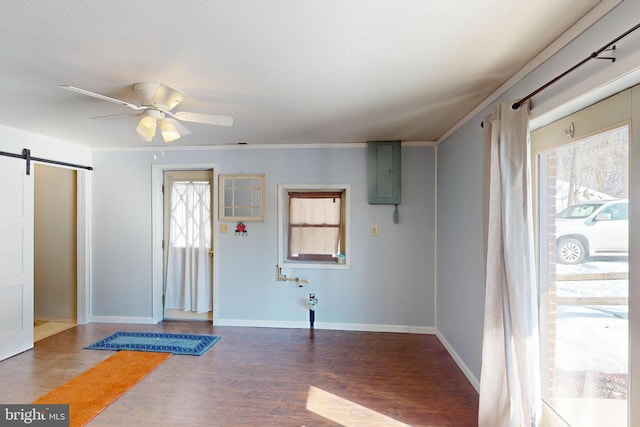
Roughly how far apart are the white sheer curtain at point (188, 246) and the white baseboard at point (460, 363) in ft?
9.73

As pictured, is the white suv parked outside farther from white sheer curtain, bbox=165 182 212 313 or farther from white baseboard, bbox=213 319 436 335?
white sheer curtain, bbox=165 182 212 313

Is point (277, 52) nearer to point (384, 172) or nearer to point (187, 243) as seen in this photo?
point (384, 172)

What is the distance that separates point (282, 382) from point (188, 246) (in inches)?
89.5

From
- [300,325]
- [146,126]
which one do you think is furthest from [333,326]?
[146,126]

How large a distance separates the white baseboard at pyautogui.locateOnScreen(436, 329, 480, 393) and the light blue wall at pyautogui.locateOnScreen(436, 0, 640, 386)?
3 cm

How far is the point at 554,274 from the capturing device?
176 centimetres

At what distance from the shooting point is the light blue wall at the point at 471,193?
4.15 ft

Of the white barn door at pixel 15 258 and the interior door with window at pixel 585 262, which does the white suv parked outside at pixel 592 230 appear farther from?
the white barn door at pixel 15 258

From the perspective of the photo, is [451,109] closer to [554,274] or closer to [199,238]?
[554,274]

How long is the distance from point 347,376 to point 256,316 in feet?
5.25

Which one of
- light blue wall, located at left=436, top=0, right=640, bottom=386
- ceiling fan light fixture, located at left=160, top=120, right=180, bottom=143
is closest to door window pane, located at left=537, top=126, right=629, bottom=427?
light blue wall, located at left=436, top=0, right=640, bottom=386

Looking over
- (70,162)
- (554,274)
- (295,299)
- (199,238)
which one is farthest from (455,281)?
(70,162)

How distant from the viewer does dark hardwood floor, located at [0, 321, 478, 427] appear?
2100 mm

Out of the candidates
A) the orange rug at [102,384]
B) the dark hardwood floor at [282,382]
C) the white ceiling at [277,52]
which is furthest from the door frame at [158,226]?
the white ceiling at [277,52]
